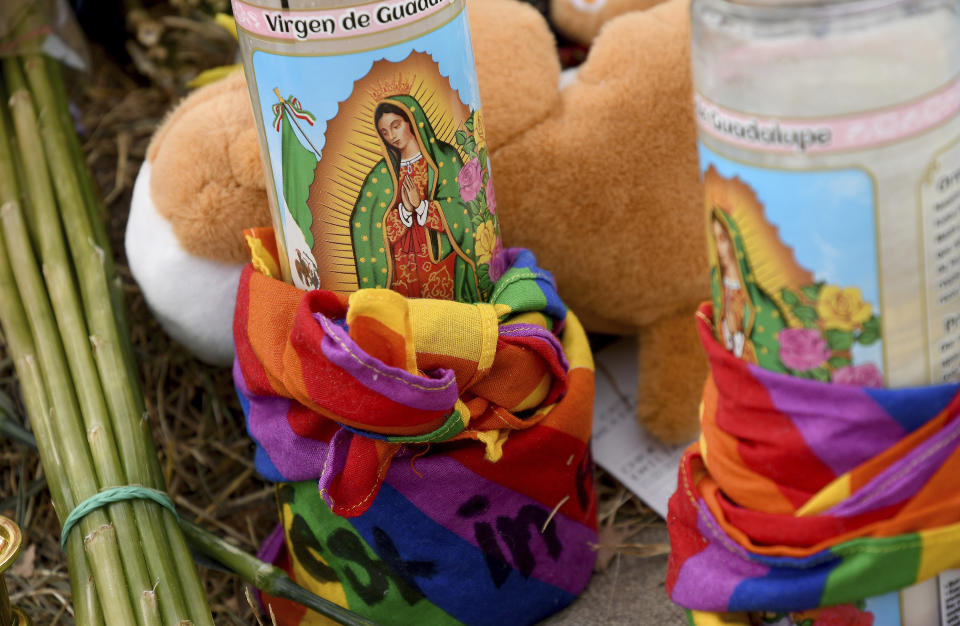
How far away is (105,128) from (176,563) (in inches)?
25.4

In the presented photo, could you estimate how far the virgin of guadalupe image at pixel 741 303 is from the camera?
58 cm

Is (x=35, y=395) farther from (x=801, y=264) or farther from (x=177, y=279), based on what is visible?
(x=801, y=264)

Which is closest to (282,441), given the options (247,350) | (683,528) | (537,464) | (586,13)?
(247,350)

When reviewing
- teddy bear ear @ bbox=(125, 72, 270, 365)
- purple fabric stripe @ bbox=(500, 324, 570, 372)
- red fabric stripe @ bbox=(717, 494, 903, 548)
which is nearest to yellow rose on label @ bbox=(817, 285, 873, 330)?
red fabric stripe @ bbox=(717, 494, 903, 548)

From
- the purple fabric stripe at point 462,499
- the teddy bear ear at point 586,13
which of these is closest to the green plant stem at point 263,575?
the purple fabric stripe at point 462,499

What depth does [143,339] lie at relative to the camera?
1.13 m

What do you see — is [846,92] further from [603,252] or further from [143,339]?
[143,339]

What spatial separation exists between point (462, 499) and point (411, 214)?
0.22 meters

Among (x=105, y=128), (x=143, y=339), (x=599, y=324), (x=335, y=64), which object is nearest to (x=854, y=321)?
(x=335, y=64)

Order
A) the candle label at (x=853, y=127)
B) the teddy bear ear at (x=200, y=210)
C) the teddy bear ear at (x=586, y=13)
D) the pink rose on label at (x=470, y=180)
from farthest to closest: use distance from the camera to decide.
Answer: the teddy bear ear at (x=586, y=13)
the teddy bear ear at (x=200, y=210)
the pink rose on label at (x=470, y=180)
the candle label at (x=853, y=127)

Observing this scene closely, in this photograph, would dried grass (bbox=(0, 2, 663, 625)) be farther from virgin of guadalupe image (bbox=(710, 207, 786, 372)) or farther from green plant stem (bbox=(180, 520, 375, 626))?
virgin of guadalupe image (bbox=(710, 207, 786, 372))

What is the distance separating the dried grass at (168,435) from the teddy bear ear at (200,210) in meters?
0.17

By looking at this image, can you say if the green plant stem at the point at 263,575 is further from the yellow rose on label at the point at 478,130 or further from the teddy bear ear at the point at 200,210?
the yellow rose on label at the point at 478,130

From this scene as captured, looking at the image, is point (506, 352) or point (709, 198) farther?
point (506, 352)
